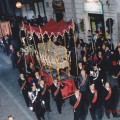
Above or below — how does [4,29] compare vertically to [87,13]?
below

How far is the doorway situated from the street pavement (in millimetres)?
6072

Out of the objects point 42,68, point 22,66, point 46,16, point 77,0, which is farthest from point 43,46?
point 46,16

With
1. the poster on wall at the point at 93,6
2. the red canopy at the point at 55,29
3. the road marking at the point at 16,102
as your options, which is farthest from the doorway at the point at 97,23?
the road marking at the point at 16,102

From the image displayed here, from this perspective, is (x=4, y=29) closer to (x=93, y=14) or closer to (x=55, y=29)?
(x=93, y=14)

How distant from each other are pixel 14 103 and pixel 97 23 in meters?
9.80

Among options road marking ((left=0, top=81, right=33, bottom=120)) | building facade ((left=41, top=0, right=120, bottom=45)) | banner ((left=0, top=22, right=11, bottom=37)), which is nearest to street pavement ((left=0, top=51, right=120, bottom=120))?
road marking ((left=0, top=81, right=33, bottom=120))

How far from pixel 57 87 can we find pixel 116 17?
27.9ft

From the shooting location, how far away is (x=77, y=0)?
24125 mm

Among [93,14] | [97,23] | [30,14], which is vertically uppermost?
[93,14]

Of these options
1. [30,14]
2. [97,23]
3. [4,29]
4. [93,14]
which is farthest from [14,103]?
[30,14]

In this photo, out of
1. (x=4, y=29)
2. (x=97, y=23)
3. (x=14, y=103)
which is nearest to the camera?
(x=14, y=103)

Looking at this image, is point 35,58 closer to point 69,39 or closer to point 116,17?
point 69,39

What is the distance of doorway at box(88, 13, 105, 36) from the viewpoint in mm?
22609

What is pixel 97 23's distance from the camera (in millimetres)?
23141
